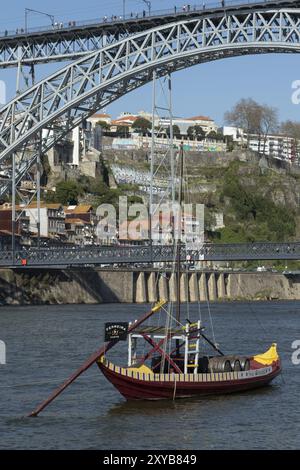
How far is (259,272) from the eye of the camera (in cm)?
13462

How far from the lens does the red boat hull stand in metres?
38.1

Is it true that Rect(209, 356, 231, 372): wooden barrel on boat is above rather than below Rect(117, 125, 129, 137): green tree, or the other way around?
below

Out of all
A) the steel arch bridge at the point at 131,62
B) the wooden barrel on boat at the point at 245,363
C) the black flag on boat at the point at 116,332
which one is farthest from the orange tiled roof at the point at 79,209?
the black flag on boat at the point at 116,332

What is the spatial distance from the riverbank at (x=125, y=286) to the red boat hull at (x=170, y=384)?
125 ft

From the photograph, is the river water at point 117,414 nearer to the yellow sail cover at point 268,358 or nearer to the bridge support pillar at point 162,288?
the yellow sail cover at point 268,358

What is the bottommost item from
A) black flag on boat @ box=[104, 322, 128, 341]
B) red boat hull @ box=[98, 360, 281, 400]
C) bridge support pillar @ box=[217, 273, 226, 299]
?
bridge support pillar @ box=[217, 273, 226, 299]

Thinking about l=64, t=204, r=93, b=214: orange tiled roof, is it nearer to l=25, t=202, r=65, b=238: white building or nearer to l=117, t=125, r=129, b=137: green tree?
l=25, t=202, r=65, b=238: white building

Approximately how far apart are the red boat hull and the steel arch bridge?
104ft

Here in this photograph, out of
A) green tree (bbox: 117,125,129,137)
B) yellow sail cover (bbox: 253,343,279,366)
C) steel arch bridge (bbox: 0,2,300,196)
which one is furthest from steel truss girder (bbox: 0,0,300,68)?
green tree (bbox: 117,125,129,137)

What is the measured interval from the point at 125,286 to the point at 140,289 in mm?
2316

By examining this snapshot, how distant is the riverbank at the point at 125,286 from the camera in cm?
9788

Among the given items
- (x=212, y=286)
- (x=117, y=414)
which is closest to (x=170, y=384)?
(x=117, y=414)
